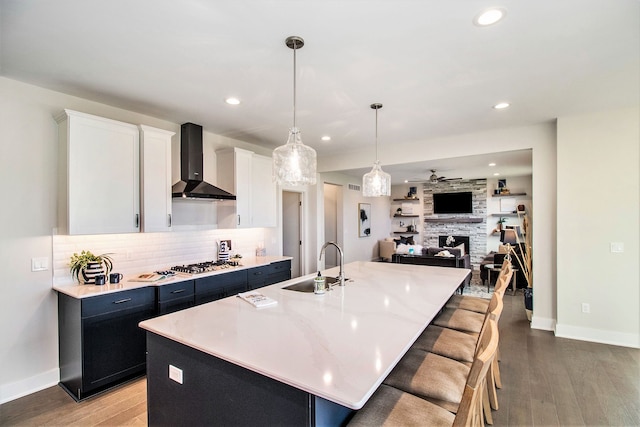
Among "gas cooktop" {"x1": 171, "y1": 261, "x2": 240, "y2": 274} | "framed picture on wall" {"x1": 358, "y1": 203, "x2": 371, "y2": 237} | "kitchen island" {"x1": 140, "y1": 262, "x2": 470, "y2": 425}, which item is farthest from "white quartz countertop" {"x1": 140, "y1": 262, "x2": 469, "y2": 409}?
"framed picture on wall" {"x1": 358, "y1": 203, "x2": 371, "y2": 237}

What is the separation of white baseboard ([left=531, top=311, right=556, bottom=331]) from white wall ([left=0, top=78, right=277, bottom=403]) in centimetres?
533

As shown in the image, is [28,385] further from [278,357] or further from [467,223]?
[467,223]

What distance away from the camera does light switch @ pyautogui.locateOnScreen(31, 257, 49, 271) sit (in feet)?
8.86

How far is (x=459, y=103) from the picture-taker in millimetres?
3301

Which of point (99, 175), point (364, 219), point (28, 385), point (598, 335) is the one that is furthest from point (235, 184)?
point (364, 219)

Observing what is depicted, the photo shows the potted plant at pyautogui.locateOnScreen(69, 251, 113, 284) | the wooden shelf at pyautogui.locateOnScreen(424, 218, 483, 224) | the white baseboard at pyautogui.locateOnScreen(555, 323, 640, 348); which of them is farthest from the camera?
the wooden shelf at pyautogui.locateOnScreen(424, 218, 483, 224)

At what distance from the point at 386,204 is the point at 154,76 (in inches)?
326

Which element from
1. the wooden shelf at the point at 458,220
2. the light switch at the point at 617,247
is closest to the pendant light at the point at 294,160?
the light switch at the point at 617,247

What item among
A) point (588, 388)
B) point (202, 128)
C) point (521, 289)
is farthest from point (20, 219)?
point (521, 289)

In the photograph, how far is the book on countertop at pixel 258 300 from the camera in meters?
2.05

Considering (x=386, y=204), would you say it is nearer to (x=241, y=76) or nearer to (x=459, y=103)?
(x=459, y=103)

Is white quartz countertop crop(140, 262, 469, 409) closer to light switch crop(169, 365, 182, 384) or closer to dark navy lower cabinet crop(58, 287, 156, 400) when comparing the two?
light switch crop(169, 365, 182, 384)

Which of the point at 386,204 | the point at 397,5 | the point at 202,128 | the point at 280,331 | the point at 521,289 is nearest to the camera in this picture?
the point at 280,331

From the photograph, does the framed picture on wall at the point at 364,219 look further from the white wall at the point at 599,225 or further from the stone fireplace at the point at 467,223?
the white wall at the point at 599,225
